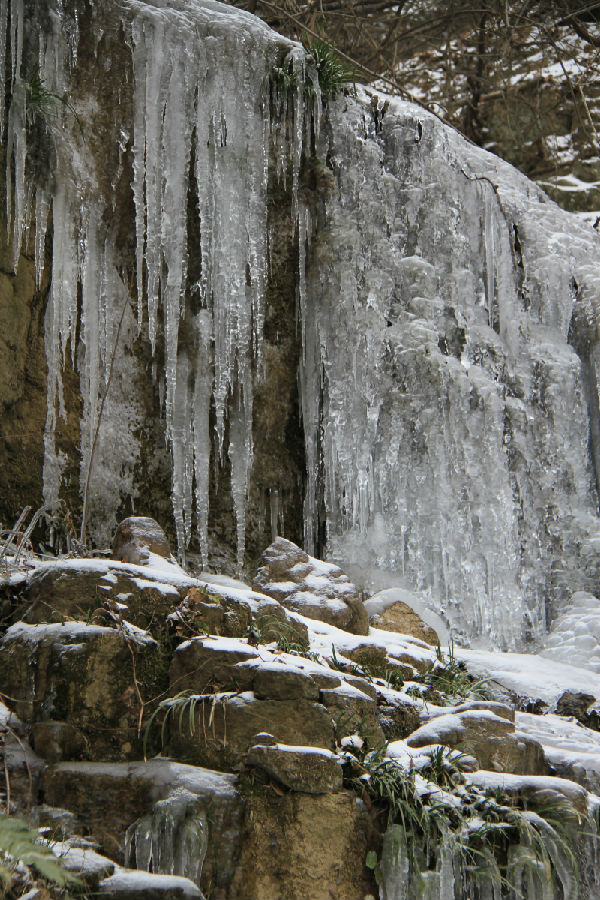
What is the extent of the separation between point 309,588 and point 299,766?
2.05 metres

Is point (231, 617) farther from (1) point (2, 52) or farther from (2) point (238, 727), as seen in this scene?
(1) point (2, 52)

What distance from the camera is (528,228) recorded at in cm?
892

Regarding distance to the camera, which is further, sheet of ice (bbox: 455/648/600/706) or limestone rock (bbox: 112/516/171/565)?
sheet of ice (bbox: 455/648/600/706)

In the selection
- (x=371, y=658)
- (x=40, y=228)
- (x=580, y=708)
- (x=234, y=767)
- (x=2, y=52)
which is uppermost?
(x=2, y=52)

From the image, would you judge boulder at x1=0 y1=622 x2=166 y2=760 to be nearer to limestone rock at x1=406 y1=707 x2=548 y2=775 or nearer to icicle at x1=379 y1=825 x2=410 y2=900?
icicle at x1=379 y1=825 x2=410 y2=900

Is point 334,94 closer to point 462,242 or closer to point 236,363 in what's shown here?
point 462,242

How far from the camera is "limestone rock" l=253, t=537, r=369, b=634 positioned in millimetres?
5371

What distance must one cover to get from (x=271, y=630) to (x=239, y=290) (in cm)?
346

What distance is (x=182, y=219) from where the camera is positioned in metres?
7.01

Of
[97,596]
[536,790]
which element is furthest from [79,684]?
[536,790]

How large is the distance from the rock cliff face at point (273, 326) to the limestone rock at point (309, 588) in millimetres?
1285

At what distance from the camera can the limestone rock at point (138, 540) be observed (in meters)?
4.80

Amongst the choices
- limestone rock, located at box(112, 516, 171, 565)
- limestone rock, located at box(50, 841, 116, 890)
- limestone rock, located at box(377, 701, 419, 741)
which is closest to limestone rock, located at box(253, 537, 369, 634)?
limestone rock, located at box(112, 516, 171, 565)

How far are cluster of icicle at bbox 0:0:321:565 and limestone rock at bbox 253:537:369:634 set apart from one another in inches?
50.9
